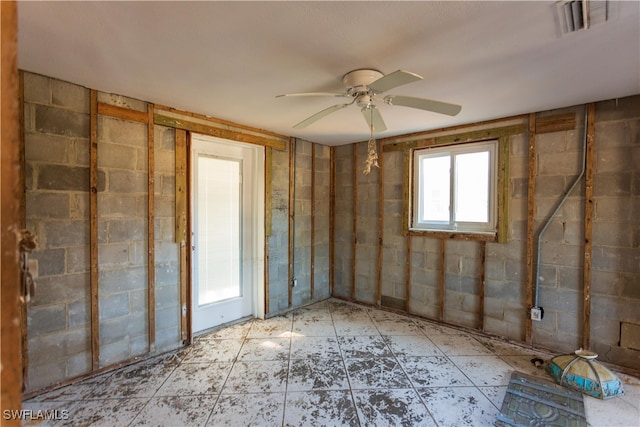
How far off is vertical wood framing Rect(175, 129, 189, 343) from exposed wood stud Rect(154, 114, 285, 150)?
Result: 8 cm

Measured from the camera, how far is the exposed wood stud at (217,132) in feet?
9.04

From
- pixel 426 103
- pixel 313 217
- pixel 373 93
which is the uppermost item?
pixel 373 93

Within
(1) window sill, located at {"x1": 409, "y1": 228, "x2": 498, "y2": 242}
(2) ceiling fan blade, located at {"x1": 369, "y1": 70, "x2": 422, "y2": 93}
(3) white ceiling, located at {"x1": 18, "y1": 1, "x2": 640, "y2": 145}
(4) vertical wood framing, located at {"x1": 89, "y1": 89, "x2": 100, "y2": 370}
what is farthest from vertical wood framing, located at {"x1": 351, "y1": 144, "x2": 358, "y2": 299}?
(4) vertical wood framing, located at {"x1": 89, "y1": 89, "x2": 100, "y2": 370}

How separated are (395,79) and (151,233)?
240 centimetres

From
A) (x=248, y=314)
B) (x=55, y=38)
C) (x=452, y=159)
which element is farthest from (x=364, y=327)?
(x=55, y=38)

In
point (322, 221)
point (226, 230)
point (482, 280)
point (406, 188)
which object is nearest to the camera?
point (482, 280)

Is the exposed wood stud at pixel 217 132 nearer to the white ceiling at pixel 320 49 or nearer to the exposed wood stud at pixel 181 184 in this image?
the exposed wood stud at pixel 181 184

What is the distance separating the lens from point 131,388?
2.23 metres

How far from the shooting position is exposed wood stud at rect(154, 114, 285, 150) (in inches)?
108

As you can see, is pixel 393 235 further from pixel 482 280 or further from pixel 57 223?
pixel 57 223

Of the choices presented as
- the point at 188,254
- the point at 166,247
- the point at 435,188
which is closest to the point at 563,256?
the point at 435,188

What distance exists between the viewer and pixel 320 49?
171 cm

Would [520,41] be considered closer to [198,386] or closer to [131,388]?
[198,386]

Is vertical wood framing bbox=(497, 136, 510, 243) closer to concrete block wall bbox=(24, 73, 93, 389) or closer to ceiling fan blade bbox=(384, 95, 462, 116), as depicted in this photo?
ceiling fan blade bbox=(384, 95, 462, 116)
